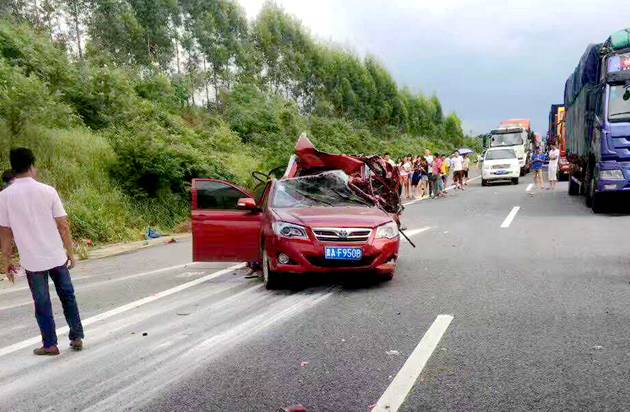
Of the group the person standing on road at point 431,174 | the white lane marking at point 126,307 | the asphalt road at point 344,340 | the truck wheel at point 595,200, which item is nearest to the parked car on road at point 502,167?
the person standing on road at point 431,174

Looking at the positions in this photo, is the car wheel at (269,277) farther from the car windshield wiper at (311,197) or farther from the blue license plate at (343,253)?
the car windshield wiper at (311,197)

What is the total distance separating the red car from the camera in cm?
733

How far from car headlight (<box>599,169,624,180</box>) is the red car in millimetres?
8028

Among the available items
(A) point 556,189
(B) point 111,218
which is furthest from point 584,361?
(A) point 556,189

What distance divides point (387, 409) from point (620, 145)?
490 inches

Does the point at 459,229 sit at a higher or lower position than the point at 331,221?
lower

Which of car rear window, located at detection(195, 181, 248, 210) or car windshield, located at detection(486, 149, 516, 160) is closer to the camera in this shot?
car rear window, located at detection(195, 181, 248, 210)

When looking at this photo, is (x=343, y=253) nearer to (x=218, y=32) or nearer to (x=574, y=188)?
(x=574, y=188)

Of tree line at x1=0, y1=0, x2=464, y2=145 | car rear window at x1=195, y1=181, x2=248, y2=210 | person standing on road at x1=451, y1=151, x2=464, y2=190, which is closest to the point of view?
car rear window at x1=195, y1=181, x2=248, y2=210

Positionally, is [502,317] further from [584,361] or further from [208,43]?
[208,43]

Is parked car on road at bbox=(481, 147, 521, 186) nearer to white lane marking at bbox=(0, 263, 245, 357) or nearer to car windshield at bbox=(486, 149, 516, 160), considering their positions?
car windshield at bbox=(486, 149, 516, 160)

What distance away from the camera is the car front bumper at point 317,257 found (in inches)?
→ 287

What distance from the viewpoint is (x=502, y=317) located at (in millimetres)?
5863

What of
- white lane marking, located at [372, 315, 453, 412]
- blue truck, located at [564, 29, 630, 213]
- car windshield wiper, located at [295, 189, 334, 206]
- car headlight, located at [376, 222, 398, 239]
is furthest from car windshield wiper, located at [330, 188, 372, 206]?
blue truck, located at [564, 29, 630, 213]
